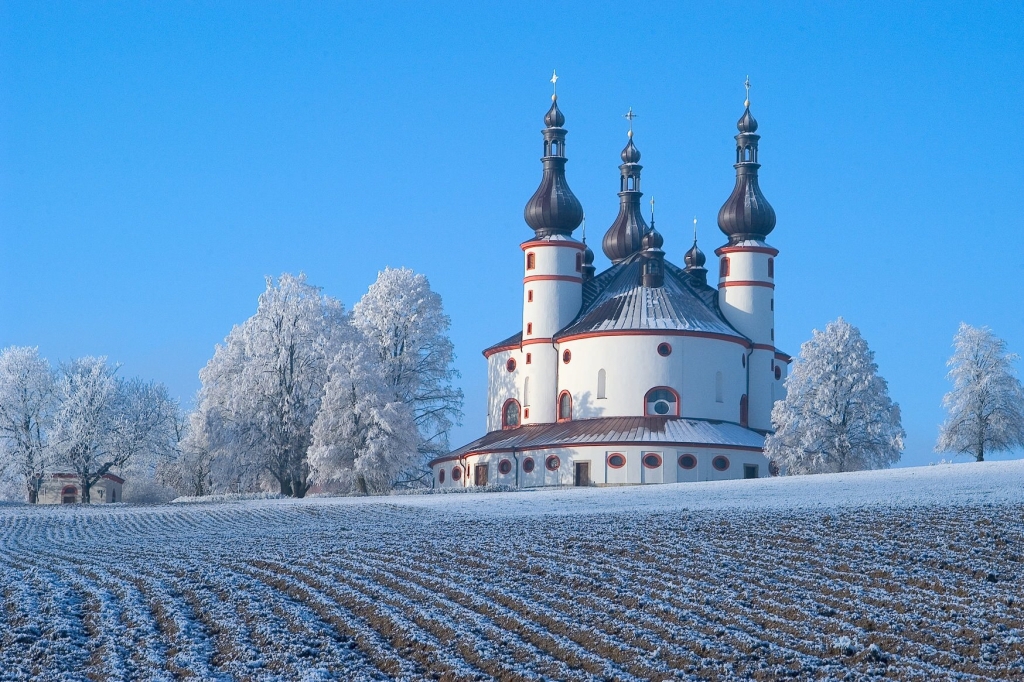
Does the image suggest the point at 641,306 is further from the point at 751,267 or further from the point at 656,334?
the point at 751,267

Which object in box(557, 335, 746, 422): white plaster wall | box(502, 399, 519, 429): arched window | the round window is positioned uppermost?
box(557, 335, 746, 422): white plaster wall

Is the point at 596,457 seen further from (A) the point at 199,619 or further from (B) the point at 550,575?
(A) the point at 199,619

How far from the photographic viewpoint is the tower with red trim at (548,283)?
6725 cm

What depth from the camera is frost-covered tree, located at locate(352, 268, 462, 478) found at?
66812 mm

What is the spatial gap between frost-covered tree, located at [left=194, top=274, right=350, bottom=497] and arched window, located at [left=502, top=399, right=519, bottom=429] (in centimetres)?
1190

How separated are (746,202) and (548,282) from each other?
10.7 metres

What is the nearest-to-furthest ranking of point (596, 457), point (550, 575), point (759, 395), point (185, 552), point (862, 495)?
point (550, 575) → point (185, 552) → point (862, 495) → point (596, 457) → point (759, 395)

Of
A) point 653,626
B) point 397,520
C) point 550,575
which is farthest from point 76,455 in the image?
point 653,626

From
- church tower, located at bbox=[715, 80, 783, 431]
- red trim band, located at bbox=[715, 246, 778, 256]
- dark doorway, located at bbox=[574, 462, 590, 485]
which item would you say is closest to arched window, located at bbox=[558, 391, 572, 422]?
dark doorway, located at bbox=[574, 462, 590, 485]

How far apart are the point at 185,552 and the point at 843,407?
114 feet

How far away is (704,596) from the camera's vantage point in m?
21.0

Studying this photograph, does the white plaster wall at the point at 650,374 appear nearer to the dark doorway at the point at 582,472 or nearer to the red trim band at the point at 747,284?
the dark doorway at the point at 582,472

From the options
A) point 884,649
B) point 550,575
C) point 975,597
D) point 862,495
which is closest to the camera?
point 884,649

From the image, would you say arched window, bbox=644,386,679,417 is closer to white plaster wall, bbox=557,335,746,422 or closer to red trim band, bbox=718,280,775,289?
white plaster wall, bbox=557,335,746,422
